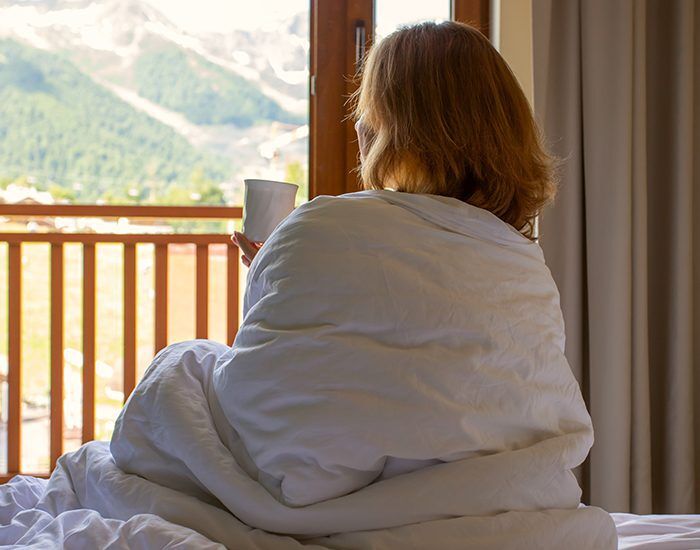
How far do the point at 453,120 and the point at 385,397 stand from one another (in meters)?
0.44

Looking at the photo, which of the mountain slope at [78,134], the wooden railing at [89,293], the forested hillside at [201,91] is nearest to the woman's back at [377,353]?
the wooden railing at [89,293]

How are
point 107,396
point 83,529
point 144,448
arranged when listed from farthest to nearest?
point 107,396 < point 144,448 < point 83,529

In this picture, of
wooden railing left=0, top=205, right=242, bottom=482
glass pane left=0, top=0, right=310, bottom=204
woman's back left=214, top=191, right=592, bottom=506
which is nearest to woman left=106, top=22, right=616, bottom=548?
woman's back left=214, top=191, right=592, bottom=506

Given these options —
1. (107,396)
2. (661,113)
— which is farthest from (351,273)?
(107,396)

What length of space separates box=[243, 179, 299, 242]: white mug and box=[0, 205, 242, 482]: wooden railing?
1.40 meters

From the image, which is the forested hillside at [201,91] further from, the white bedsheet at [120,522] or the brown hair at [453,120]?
the white bedsheet at [120,522]

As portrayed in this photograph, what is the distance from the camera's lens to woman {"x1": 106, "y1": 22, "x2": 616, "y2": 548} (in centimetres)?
97

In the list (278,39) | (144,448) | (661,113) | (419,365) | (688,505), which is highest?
(278,39)

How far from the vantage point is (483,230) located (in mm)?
1107

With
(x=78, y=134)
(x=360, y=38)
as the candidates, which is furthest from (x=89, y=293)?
(x=360, y=38)

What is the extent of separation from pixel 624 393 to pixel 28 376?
2642mm

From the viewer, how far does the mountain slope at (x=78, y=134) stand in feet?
12.2

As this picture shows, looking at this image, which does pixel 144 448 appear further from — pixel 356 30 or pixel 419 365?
pixel 356 30

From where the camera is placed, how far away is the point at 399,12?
2.62 meters
